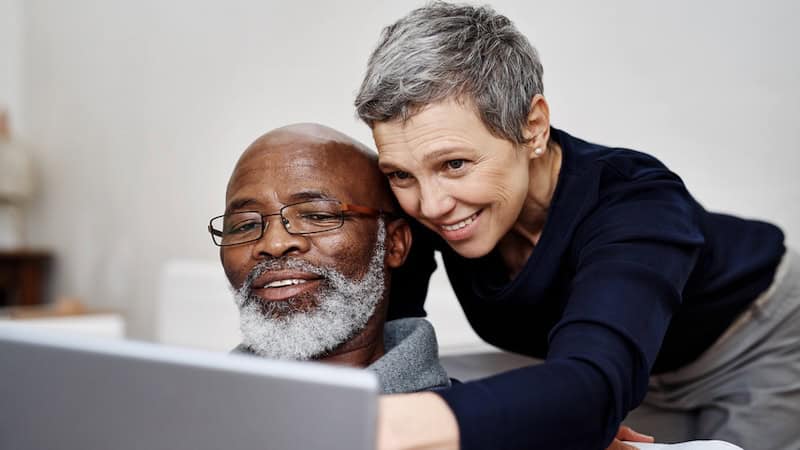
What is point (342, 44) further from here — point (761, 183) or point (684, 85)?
point (761, 183)

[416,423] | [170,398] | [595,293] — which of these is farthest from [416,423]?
[595,293]

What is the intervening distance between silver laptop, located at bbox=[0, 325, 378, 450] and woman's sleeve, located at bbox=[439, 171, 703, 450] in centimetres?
9

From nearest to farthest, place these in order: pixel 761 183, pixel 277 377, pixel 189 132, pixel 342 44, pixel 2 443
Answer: pixel 277 377 < pixel 2 443 < pixel 342 44 < pixel 761 183 < pixel 189 132

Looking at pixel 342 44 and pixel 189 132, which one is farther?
pixel 189 132

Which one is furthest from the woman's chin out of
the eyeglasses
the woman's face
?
the eyeglasses

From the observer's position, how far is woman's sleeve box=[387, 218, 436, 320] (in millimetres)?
769

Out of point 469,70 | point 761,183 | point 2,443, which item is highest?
point 469,70

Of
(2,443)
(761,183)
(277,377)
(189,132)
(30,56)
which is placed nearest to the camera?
(277,377)

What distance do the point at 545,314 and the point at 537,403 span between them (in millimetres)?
354

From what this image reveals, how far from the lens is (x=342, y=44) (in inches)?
29.7

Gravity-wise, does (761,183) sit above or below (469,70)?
below

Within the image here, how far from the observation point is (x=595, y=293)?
1.86 ft

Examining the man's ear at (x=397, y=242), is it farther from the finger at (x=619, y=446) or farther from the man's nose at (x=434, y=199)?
the finger at (x=619, y=446)

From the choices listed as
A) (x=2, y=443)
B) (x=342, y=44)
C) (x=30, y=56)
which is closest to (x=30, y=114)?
(x=30, y=56)
